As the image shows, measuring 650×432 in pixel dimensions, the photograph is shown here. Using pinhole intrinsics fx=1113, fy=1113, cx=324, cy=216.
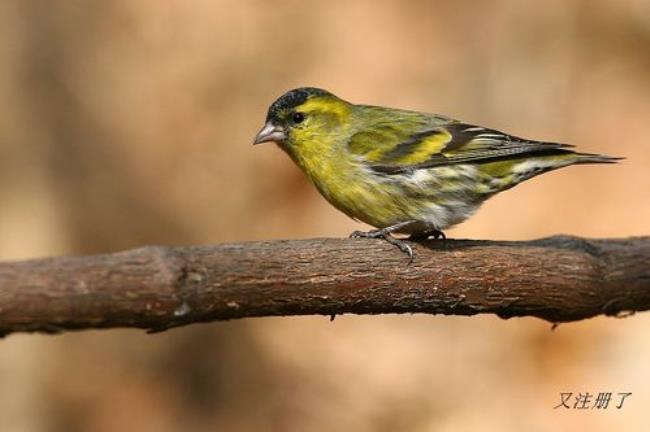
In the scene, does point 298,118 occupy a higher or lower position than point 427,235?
higher

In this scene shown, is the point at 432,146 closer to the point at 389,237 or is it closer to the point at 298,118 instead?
the point at 298,118

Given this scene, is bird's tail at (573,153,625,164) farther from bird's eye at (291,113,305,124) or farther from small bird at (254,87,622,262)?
bird's eye at (291,113,305,124)

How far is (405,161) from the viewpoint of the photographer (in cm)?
538

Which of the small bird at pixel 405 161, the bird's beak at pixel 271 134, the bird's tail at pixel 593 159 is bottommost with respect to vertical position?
the bird's tail at pixel 593 159

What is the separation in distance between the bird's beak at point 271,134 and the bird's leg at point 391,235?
818 millimetres

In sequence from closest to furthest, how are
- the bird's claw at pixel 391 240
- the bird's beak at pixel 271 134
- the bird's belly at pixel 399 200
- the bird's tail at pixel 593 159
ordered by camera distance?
the bird's claw at pixel 391 240 → the bird's tail at pixel 593 159 → the bird's belly at pixel 399 200 → the bird's beak at pixel 271 134

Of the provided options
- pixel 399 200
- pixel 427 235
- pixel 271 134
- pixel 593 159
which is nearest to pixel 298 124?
pixel 271 134

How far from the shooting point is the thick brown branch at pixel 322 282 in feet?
10.3

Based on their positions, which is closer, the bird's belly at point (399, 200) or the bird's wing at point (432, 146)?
the bird's belly at point (399, 200)

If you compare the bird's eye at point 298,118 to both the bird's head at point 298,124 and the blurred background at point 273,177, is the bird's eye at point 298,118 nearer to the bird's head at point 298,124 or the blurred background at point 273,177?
the bird's head at point 298,124

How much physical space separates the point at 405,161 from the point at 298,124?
59cm

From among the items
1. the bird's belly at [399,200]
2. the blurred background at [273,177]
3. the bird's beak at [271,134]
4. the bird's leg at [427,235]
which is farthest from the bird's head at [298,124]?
the blurred background at [273,177]

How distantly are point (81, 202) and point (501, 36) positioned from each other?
3516 millimetres

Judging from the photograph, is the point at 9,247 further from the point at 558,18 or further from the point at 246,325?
the point at 558,18
